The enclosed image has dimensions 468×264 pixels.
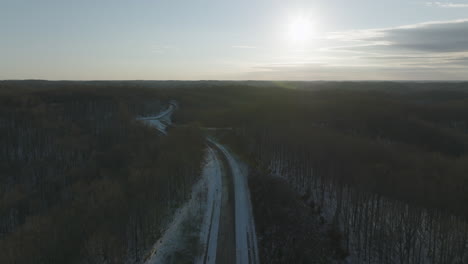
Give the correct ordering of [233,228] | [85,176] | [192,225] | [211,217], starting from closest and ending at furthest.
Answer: [233,228] < [192,225] < [211,217] < [85,176]

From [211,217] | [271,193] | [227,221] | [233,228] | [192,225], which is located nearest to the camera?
[233,228]

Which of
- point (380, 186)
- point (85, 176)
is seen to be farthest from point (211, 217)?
point (85, 176)

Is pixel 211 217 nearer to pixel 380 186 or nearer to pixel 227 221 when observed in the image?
pixel 227 221

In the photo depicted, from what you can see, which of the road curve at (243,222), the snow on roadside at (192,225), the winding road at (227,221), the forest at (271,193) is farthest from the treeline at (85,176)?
the road curve at (243,222)

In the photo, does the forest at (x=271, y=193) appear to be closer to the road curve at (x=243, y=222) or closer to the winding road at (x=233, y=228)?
the road curve at (x=243, y=222)

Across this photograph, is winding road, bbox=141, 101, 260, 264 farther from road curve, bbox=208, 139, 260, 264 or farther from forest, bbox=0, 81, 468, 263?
forest, bbox=0, 81, 468, 263

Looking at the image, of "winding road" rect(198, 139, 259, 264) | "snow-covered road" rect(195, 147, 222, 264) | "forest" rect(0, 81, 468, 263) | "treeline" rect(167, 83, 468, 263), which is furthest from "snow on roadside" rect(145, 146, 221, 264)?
"treeline" rect(167, 83, 468, 263)

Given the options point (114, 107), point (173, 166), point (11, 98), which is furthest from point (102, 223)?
point (11, 98)
